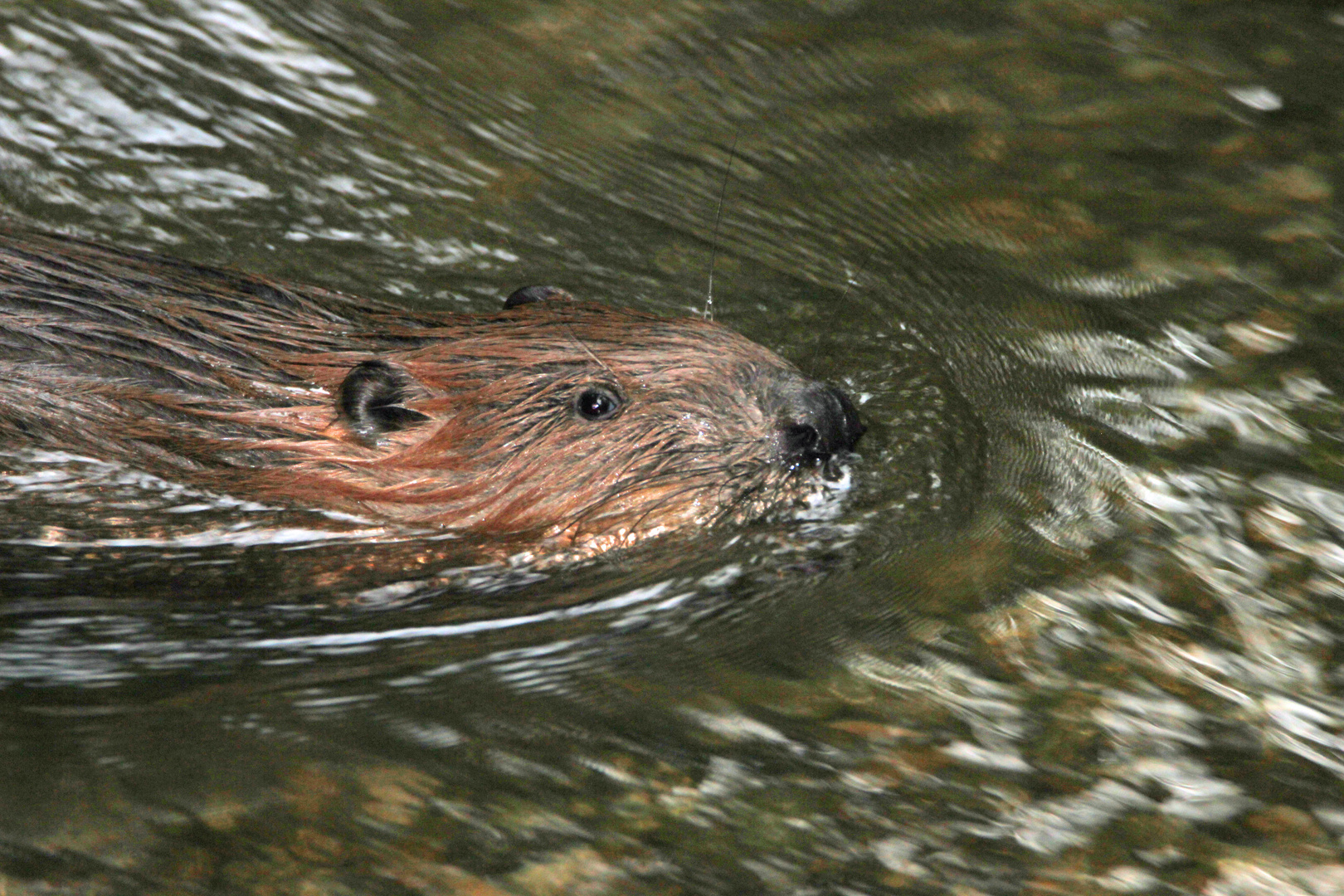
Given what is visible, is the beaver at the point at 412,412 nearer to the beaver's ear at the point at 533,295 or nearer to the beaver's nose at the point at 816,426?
the beaver's nose at the point at 816,426

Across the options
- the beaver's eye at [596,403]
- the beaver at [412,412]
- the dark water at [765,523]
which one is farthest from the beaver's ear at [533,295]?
the dark water at [765,523]

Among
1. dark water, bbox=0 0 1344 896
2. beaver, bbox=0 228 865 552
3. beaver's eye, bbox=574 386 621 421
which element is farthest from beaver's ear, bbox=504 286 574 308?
dark water, bbox=0 0 1344 896

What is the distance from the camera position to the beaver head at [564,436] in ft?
10.9

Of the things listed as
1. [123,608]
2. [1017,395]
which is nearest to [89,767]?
[123,608]

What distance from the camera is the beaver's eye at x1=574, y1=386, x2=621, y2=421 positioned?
335cm

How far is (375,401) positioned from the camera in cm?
335

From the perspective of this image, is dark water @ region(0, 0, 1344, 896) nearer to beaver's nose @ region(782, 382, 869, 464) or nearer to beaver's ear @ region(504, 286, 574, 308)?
beaver's nose @ region(782, 382, 869, 464)

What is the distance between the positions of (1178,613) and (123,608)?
200cm

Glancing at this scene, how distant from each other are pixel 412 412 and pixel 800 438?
0.80 m

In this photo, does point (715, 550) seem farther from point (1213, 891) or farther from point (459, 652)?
point (1213, 891)

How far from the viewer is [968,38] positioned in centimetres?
535

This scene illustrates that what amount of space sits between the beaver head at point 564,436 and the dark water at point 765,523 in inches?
3.7

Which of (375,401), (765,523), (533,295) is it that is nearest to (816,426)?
(765,523)

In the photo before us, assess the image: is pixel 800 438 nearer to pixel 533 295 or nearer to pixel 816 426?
pixel 816 426
